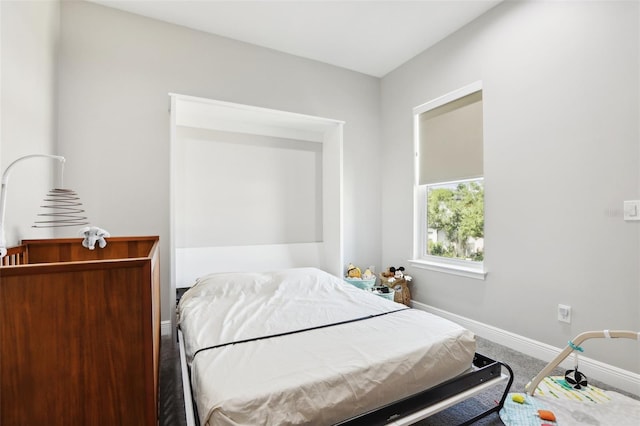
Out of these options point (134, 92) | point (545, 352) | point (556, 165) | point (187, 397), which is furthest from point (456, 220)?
point (134, 92)

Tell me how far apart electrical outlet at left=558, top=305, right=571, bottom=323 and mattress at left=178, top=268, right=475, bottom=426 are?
111 centimetres

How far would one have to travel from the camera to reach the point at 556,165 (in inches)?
85.6

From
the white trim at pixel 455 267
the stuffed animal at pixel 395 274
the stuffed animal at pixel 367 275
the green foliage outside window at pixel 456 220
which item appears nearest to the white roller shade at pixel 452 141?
the green foliage outside window at pixel 456 220

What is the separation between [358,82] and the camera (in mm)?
3693

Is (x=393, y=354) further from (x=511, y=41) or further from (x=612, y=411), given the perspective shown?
(x=511, y=41)

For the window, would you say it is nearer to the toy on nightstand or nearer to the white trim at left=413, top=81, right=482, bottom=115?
the white trim at left=413, top=81, right=482, bottom=115

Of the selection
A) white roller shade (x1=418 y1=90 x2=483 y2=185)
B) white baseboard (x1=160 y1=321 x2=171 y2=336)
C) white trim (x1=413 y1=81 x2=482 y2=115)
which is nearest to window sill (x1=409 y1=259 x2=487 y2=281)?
white roller shade (x1=418 y1=90 x2=483 y2=185)

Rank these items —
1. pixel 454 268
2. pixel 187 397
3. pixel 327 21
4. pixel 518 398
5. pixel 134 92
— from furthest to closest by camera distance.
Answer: pixel 454 268 → pixel 327 21 → pixel 134 92 → pixel 518 398 → pixel 187 397

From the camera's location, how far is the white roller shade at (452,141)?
108 inches

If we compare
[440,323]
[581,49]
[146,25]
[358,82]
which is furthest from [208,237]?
[581,49]

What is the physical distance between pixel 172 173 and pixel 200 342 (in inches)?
55.9

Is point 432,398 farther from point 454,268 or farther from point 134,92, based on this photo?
point 134,92

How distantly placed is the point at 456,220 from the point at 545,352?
1268 millimetres

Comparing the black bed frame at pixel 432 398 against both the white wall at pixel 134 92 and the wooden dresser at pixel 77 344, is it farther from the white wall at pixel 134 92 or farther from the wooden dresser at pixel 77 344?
the white wall at pixel 134 92
